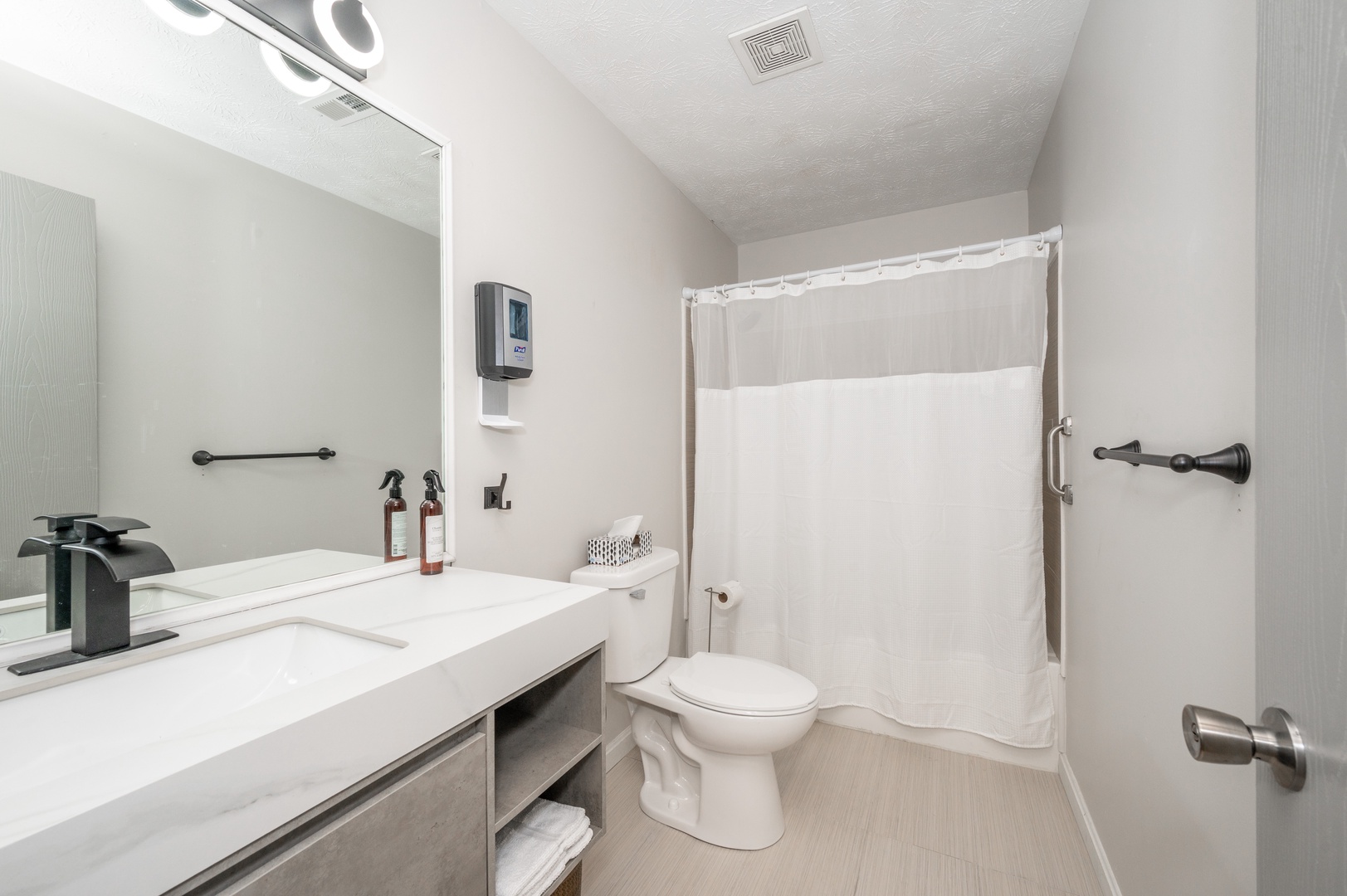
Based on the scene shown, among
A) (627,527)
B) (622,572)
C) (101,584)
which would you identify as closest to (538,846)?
(622,572)

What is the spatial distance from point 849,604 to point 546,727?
4.55 ft

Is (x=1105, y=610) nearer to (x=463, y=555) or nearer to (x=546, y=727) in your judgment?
(x=546, y=727)

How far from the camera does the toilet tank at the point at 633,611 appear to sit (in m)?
1.70

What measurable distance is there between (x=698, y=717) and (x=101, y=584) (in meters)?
1.34

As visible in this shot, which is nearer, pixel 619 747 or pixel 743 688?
pixel 743 688

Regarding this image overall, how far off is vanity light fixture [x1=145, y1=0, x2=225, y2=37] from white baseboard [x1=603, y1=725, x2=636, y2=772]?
2.16 meters

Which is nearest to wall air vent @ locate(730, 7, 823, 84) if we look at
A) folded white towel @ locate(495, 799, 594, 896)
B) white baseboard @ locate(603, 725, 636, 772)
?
folded white towel @ locate(495, 799, 594, 896)

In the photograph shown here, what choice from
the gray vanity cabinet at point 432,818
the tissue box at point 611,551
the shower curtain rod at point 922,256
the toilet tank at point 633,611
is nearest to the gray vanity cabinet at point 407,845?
the gray vanity cabinet at point 432,818

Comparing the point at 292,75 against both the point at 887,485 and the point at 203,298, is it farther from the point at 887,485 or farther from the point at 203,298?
the point at 887,485

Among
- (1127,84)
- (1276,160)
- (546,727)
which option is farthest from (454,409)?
(1127,84)

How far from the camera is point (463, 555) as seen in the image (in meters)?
1.43

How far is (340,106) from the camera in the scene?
118 cm

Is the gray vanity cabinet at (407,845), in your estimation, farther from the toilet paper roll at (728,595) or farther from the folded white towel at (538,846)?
the toilet paper roll at (728,595)

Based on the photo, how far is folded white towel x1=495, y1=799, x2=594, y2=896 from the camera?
3.34 ft
